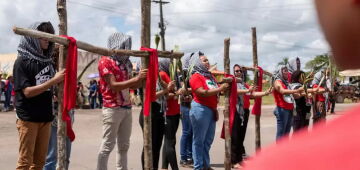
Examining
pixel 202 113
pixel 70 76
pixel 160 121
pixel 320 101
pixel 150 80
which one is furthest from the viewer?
pixel 320 101

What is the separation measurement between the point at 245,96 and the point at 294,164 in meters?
7.86

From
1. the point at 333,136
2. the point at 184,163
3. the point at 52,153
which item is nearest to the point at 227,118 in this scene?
the point at 184,163

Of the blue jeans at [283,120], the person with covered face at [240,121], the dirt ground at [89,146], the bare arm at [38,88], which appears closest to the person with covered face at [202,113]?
the dirt ground at [89,146]

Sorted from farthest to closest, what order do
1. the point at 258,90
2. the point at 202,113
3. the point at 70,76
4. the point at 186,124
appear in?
the point at 258,90
the point at 186,124
the point at 202,113
the point at 70,76

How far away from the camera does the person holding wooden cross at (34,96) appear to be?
467 centimetres

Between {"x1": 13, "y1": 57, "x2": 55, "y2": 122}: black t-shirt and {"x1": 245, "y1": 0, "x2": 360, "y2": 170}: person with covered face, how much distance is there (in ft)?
14.2

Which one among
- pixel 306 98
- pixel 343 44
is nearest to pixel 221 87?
pixel 306 98

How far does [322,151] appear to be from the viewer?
0.57 m

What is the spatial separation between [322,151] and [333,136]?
0.02m

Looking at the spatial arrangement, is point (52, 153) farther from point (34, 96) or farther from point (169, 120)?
point (169, 120)

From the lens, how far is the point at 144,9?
525cm

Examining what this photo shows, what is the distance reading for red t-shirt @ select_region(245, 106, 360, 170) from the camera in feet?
1.84

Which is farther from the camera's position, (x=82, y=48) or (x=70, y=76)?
(x=82, y=48)

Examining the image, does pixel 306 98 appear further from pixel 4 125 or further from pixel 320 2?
pixel 4 125
